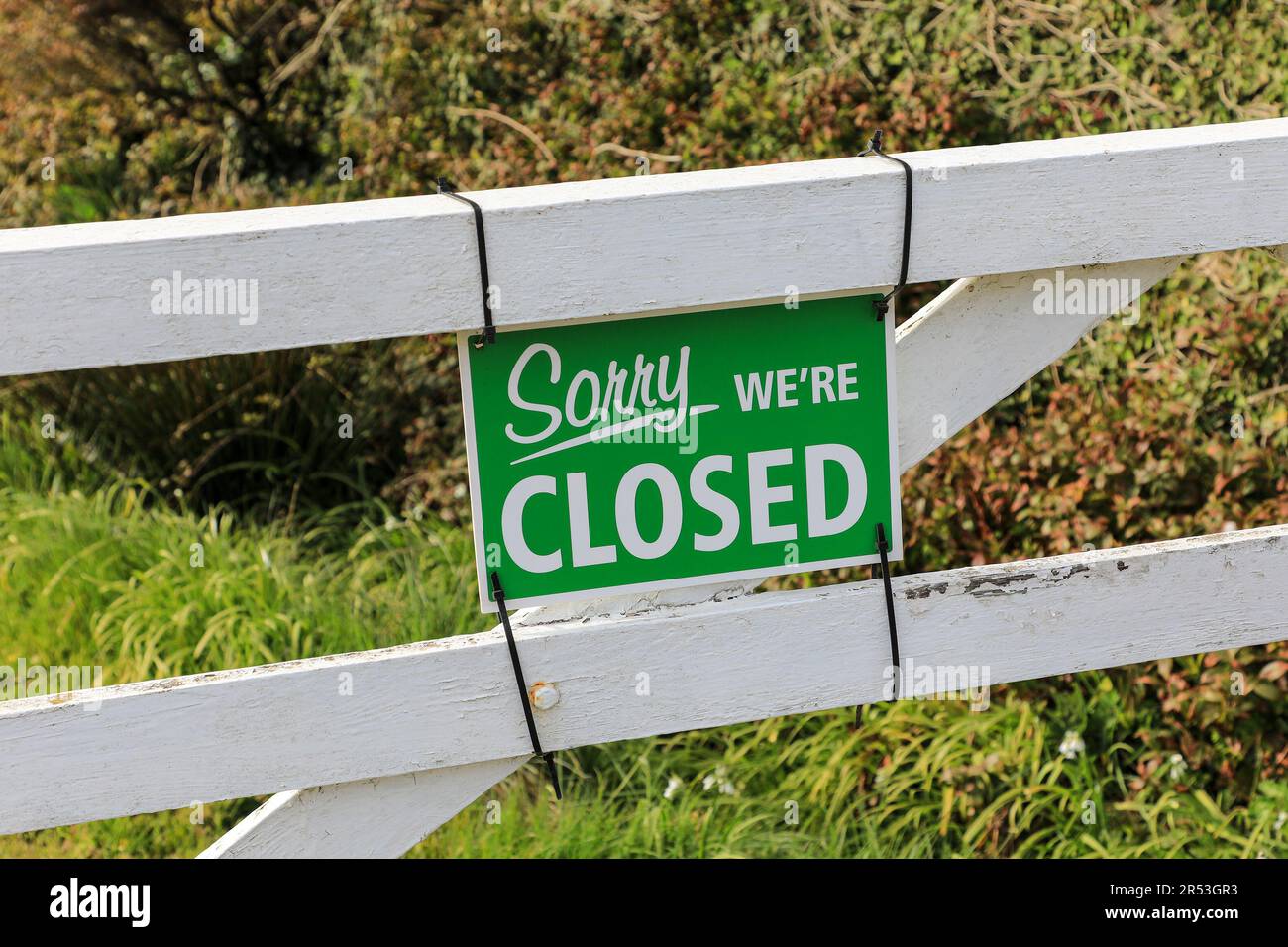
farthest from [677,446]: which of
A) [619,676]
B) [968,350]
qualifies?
[968,350]

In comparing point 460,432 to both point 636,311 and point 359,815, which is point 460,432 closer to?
point 359,815

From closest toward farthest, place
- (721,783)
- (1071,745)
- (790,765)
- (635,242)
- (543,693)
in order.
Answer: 1. (635,242)
2. (543,693)
3. (1071,745)
4. (721,783)
5. (790,765)

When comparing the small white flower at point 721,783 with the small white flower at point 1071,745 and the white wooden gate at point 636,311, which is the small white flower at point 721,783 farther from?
the white wooden gate at point 636,311

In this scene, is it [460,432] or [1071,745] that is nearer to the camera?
[1071,745]

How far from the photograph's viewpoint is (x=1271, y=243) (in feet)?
4.76

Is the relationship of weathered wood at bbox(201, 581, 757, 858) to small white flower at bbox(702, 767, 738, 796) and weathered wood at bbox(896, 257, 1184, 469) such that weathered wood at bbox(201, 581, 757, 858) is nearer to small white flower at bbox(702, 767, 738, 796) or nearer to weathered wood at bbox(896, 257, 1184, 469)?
weathered wood at bbox(896, 257, 1184, 469)

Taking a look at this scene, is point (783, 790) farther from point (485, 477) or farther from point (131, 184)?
point (131, 184)

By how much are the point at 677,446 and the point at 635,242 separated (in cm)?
23

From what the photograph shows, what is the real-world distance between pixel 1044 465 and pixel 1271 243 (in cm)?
168

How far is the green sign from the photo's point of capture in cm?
133

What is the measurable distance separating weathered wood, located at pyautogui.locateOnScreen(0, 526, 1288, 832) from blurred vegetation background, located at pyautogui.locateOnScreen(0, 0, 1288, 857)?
4.49 feet

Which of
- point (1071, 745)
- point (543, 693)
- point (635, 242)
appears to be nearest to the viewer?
point (635, 242)

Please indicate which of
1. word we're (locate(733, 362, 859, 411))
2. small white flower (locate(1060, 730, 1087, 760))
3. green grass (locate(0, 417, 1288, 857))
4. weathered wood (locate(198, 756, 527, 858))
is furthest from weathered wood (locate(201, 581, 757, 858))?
small white flower (locate(1060, 730, 1087, 760))

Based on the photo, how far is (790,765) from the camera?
10.1 ft
